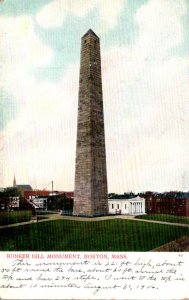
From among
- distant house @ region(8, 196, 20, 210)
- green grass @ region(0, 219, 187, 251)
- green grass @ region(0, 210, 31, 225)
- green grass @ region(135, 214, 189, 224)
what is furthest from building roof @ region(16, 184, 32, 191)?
green grass @ region(135, 214, 189, 224)

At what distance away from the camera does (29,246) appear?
23.4ft

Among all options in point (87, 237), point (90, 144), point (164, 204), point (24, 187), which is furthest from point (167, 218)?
point (90, 144)

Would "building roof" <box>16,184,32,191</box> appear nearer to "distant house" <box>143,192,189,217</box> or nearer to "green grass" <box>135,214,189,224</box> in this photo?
"distant house" <box>143,192,189,217</box>

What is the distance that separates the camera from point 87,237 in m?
8.15

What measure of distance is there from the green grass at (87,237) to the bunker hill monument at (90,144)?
14.7 ft

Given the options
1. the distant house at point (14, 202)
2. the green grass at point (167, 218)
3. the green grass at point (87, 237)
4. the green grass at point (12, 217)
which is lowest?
the green grass at point (87, 237)

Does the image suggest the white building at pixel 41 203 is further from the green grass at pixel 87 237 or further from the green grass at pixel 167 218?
the green grass at pixel 167 218

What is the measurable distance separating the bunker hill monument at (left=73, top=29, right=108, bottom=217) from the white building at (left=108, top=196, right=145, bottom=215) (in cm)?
32

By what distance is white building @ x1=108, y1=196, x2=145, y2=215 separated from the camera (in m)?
12.4

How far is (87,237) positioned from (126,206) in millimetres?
5725

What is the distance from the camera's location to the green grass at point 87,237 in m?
7.08

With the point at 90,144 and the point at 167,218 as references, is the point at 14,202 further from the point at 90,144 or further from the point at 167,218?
the point at 90,144

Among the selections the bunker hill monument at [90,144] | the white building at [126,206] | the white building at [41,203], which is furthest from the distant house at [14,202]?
the bunker hill monument at [90,144]

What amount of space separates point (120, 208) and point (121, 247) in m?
6.96
